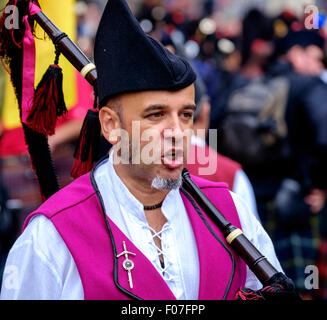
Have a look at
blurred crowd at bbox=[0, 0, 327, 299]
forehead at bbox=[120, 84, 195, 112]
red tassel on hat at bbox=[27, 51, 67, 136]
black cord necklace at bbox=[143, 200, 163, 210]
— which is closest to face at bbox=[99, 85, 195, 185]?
forehead at bbox=[120, 84, 195, 112]

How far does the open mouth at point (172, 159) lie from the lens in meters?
2.13

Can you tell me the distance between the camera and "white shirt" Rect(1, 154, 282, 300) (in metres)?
2.04

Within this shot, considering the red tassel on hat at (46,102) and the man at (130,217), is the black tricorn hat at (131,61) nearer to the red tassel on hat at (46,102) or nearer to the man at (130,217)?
the man at (130,217)

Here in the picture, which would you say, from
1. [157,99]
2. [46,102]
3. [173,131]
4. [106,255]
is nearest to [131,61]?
[157,99]

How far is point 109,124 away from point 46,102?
279 mm

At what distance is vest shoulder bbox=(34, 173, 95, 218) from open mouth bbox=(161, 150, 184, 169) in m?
0.29

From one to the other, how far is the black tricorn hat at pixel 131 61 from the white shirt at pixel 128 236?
1.16ft

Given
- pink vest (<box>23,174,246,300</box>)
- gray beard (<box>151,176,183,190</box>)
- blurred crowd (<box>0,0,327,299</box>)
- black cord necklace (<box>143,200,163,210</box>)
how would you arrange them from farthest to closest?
1. blurred crowd (<box>0,0,327,299</box>)
2. black cord necklace (<box>143,200,163,210</box>)
3. gray beard (<box>151,176,183,190</box>)
4. pink vest (<box>23,174,246,300</box>)

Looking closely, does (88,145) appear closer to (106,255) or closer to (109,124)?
(109,124)

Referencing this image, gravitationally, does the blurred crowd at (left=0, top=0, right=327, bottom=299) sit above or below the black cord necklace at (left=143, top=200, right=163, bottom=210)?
above

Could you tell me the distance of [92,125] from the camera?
240 cm

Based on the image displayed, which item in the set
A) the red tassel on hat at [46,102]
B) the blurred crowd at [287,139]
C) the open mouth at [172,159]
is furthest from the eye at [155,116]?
the blurred crowd at [287,139]

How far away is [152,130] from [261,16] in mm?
6452

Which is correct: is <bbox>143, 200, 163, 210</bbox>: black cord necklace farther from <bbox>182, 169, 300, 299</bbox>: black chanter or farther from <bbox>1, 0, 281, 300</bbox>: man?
<bbox>182, 169, 300, 299</bbox>: black chanter
